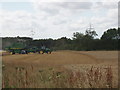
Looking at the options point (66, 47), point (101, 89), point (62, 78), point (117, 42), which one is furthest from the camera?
point (66, 47)

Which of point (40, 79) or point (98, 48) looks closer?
point (40, 79)

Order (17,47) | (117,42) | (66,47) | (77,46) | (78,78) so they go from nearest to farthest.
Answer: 1. (78,78)
2. (17,47)
3. (117,42)
4. (77,46)
5. (66,47)

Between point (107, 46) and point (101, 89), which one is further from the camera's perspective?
point (107, 46)

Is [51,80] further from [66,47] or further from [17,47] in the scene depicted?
[66,47]

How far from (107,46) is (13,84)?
134ft

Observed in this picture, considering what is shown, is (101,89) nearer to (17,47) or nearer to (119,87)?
(119,87)

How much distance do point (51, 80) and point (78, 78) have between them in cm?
96

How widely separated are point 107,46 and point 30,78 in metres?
40.2

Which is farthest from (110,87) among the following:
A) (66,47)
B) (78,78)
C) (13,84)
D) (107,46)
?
(66,47)

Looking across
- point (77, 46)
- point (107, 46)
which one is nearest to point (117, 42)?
point (107, 46)

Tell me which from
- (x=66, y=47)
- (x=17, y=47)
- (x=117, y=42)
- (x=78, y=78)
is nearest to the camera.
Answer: (x=78, y=78)

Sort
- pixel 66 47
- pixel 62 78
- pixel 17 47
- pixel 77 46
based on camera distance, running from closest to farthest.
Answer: pixel 62 78 → pixel 17 47 → pixel 77 46 → pixel 66 47

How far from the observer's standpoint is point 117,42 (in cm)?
4488

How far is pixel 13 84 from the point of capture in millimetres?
6547
